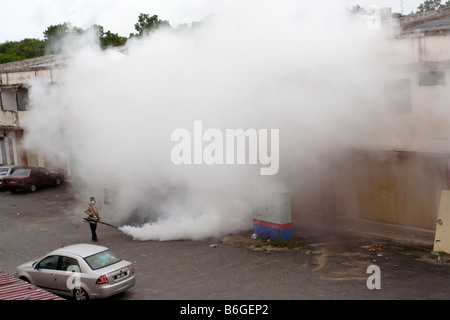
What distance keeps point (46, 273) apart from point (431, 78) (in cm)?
971

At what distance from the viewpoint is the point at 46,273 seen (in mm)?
10820

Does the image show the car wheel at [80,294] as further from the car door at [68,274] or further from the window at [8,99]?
the window at [8,99]

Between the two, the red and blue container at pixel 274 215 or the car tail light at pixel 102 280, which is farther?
the red and blue container at pixel 274 215

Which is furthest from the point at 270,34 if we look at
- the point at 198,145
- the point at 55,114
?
the point at 55,114

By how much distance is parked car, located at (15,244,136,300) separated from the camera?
33.4 feet

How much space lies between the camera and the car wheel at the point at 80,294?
33.7 ft

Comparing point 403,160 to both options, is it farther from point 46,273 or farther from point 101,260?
point 46,273

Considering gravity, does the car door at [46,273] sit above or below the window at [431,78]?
below

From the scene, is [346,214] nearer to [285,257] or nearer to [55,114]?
[285,257]

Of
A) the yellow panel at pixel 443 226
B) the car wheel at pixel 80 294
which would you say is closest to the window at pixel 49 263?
the car wheel at pixel 80 294

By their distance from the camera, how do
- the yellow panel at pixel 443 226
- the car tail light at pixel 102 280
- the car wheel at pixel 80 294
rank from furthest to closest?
the yellow panel at pixel 443 226, the car wheel at pixel 80 294, the car tail light at pixel 102 280

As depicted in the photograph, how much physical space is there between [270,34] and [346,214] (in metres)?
5.66

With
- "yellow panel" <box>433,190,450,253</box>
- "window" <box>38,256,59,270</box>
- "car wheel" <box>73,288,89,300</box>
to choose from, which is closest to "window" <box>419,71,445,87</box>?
"yellow panel" <box>433,190,450,253</box>

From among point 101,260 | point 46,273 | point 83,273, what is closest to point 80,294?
point 83,273
